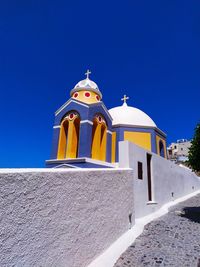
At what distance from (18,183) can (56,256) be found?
1.29 meters

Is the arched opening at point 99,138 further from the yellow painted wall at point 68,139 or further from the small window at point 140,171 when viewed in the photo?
the small window at point 140,171

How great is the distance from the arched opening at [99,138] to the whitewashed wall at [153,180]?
3.35m

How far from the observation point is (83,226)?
12.3ft

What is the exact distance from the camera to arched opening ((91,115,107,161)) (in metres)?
11.4

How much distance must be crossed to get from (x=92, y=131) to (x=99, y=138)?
58 cm

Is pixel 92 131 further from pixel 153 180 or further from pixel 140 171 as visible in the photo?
pixel 140 171

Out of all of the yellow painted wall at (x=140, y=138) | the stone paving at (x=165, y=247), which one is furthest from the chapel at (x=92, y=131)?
the stone paving at (x=165, y=247)

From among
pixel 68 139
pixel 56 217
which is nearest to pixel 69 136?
pixel 68 139

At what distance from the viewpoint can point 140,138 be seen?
14.1 metres

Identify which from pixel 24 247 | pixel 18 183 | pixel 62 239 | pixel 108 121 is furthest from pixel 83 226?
pixel 108 121

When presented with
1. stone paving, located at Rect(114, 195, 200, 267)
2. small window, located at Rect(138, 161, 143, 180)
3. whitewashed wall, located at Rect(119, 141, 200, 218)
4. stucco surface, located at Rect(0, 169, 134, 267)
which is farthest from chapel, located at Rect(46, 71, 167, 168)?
stucco surface, located at Rect(0, 169, 134, 267)

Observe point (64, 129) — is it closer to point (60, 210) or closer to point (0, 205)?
point (60, 210)

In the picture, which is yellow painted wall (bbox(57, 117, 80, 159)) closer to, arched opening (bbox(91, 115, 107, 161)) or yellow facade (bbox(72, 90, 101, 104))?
arched opening (bbox(91, 115, 107, 161))

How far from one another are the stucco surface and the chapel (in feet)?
18.0
